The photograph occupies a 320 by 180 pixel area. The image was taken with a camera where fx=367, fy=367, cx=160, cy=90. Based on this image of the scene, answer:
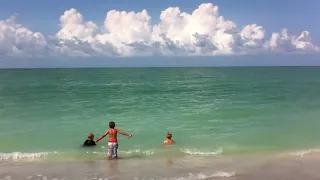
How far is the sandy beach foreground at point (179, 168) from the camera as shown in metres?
10.6

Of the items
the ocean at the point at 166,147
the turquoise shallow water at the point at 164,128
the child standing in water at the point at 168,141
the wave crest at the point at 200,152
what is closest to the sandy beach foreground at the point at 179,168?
the ocean at the point at 166,147

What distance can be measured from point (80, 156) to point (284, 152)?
771 cm

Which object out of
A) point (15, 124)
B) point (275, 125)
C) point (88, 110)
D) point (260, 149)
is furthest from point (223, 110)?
point (15, 124)

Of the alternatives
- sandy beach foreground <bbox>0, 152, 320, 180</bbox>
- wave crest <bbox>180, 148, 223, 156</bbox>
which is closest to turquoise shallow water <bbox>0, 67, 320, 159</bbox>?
wave crest <bbox>180, 148, 223, 156</bbox>

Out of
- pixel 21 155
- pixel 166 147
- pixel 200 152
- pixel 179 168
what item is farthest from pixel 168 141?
pixel 21 155

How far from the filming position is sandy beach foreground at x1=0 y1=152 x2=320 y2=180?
34.9 ft

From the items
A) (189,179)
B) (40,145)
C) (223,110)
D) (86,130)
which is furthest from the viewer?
(223,110)

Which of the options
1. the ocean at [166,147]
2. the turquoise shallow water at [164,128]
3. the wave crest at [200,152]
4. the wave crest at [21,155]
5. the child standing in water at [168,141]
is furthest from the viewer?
the child standing in water at [168,141]

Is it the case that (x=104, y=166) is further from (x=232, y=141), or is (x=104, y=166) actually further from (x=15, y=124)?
(x=15, y=124)

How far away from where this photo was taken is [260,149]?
14.7m

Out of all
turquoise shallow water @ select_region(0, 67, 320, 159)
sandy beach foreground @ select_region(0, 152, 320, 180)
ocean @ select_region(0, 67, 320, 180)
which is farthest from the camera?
turquoise shallow water @ select_region(0, 67, 320, 159)

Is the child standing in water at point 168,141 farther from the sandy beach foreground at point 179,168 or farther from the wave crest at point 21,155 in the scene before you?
the wave crest at point 21,155

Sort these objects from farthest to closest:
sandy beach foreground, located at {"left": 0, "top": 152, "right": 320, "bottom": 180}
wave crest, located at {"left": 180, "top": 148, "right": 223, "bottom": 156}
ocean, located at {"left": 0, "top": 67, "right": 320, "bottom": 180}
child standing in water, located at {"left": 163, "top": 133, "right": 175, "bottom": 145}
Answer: child standing in water, located at {"left": 163, "top": 133, "right": 175, "bottom": 145} → wave crest, located at {"left": 180, "top": 148, "right": 223, "bottom": 156} → ocean, located at {"left": 0, "top": 67, "right": 320, "bottom": 180} → sandy beach foreground, located at {"left": 0, "top": 152, "right": 320, "bottom": 180}

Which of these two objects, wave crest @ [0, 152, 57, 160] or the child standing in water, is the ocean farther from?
the child standing in water
